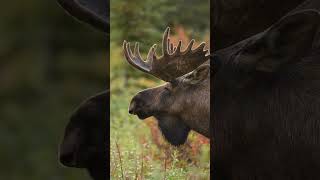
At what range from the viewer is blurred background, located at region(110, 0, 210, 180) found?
2.70m

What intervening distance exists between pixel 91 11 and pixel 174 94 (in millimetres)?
457

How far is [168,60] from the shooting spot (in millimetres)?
2697

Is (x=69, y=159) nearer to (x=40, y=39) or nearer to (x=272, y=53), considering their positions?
(x=40, y=39)

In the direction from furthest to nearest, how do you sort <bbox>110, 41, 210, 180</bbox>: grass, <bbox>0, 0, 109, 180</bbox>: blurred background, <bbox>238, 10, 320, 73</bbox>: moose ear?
1. <bbox>110, 41, 210, 180</bbox>: grass
2. <bbox>0, 0, 109, 180</bbox>: blurred background
3. <bbox>238, 10, 320, 73</bbox>: moose ear

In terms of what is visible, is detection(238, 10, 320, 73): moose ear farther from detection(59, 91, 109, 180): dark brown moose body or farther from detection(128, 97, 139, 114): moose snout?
detection(59, 91, 109, 180): dark brown moose body

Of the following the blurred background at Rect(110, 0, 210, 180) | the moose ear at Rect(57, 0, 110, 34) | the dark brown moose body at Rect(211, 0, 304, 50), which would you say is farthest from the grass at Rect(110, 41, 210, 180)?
the dark brown moose body at Rect(211, 0, 304, 50)

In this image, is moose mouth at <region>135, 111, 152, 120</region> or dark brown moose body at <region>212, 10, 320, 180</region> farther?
moose mouth at <region>135, 111, 152, 120</region>

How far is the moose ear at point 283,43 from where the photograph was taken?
2.44 metres

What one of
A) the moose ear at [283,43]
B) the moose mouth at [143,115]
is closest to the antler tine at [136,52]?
the moose mouth at [143,115]

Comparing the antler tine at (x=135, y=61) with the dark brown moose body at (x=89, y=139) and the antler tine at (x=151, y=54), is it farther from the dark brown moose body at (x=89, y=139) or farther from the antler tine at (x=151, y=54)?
the dark brown moose body at (x=89, y=139)

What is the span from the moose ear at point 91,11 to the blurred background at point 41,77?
1.1 inches

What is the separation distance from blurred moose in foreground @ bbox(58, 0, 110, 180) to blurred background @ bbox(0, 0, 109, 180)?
0.13ft

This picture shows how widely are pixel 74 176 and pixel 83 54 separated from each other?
503 mm

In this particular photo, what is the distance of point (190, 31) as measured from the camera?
2.70 metres
